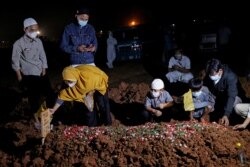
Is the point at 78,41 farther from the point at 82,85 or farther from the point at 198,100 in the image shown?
the point at 198,100

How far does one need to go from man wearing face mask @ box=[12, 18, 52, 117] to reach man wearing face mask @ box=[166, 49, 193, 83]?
3.50 meters

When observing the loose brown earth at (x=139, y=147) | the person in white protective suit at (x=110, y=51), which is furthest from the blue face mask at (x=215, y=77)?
the person in white protective suit at (x=110, y=51)

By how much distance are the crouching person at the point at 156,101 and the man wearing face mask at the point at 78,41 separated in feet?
4.36

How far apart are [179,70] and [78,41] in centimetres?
354

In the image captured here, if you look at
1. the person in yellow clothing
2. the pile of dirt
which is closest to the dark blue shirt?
the person in yellow clothing

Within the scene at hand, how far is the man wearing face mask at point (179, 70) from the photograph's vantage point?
8508 millimetres

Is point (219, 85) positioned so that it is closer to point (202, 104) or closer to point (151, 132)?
point (202, 104)

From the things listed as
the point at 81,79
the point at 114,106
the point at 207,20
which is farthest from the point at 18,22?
the point at 81,79

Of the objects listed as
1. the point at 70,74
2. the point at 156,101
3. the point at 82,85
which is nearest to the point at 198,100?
the point at 156,101

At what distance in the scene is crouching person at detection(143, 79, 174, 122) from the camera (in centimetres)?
618

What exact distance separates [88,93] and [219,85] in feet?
8.07

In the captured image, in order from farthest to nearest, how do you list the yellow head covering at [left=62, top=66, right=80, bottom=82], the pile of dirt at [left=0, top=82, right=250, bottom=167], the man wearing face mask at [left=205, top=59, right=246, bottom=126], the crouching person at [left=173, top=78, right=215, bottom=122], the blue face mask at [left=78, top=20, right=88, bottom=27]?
1. the crouching person at [left=173, top=78, right=215, bottom=122]
2. the blue face mask at [left=78, top=20, right=88, bottom=27]
3. the man wearing face mask at [left=205, top=59, right=246, bottom=126]
4. the yellow head covering at [left=62, top=66, right=80, bottom=82]
5. the pile of dirt at [left=0, top=82, right=250, bottom=167]

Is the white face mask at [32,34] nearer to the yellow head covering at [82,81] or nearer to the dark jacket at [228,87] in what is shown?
the yellow head covering at [82,81]

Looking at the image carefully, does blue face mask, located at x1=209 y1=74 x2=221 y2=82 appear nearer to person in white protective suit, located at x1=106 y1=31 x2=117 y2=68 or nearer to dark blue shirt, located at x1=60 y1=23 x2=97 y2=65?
dark blue shirt, located at x1=60 y1=23 x2=97 y2=65
